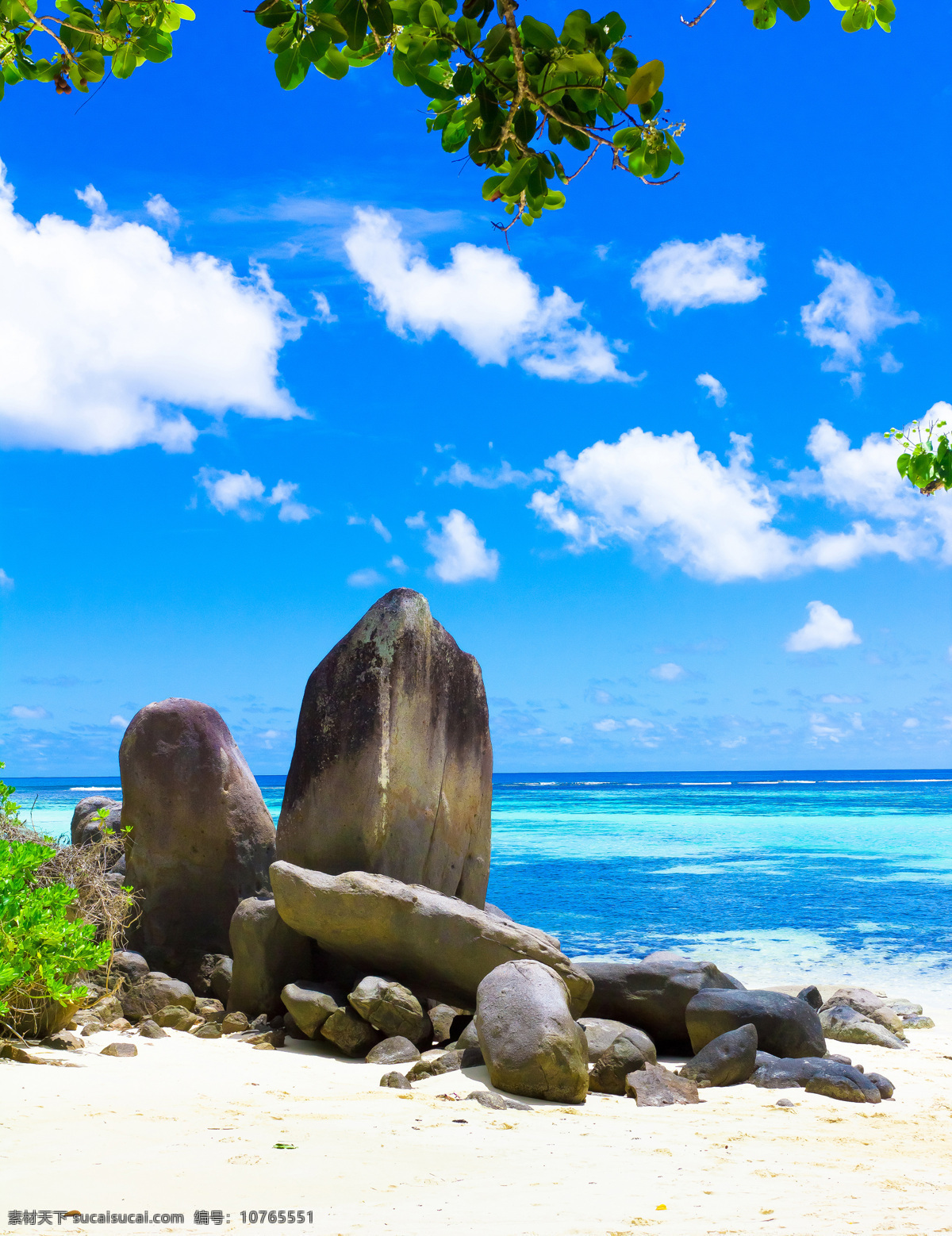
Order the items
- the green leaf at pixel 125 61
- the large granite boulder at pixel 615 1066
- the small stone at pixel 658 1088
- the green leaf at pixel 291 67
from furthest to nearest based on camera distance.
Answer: the large granite boulder at pixel 615 1066 < the small stone at pixel 658 1088 < the green leaf at pixel 125 61 < the green leaf at pixel 291 67

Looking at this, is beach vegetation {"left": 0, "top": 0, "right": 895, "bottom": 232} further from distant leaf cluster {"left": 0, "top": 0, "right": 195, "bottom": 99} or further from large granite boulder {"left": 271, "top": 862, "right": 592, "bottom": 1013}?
large granite boulder {"left": 271, "top": 862, "right": 592, "bottom": 1013}

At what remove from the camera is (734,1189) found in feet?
15.3

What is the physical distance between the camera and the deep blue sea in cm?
1461

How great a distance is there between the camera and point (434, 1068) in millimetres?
7105

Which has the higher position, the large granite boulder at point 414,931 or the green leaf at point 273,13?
the green leaf at point 273,13

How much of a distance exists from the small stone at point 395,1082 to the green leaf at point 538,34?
244 inches

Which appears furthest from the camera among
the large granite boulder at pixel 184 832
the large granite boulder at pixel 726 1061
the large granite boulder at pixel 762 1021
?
the large granite boulder at pixel 184 832

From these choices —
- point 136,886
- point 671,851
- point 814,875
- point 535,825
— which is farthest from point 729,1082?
point 535,825

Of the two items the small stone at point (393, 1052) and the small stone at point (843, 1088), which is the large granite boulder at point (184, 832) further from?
the small stone at point (843, 1088)

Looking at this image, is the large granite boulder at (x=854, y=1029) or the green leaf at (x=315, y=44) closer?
the green leaf at (x=315, y=44)

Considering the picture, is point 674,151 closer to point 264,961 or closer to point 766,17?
point 766,17

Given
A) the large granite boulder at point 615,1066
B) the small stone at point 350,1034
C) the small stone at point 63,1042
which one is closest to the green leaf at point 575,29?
the large granite boulder at point 615,1066

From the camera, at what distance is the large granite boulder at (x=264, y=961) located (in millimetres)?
8945

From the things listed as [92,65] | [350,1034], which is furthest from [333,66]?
[350,1034]
